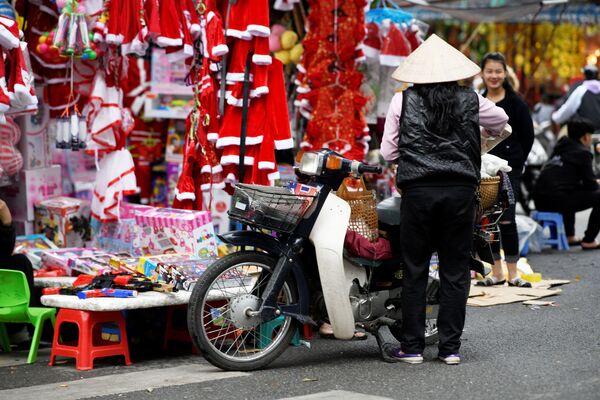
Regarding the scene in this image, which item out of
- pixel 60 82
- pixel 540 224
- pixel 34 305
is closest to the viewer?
pixel 34 305

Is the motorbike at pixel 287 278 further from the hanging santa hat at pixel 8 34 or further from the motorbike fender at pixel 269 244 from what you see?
the hanging santa hat at pixel 8 34

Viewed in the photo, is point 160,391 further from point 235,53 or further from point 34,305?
point 235,53

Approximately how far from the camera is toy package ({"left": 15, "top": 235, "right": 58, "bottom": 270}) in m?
7.95

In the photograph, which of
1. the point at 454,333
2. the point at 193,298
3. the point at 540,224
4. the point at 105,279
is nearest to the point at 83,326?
the point at 105,279

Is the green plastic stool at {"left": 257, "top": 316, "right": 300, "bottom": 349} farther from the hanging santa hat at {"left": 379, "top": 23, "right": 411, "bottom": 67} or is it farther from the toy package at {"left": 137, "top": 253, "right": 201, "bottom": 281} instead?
the hanging santa hat at {"left": 379, "top": 23, "right": 411, "bottom": 67}

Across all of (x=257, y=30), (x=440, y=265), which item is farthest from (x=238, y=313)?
(x=257, y=30)

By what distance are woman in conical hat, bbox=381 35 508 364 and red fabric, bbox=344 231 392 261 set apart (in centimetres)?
17

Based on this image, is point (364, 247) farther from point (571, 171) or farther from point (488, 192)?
point (571, 171)

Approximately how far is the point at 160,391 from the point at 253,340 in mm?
1011

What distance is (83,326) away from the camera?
256 inches

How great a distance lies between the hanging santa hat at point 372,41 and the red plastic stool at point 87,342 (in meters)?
4.72

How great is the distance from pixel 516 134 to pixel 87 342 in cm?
455

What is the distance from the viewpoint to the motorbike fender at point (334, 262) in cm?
633

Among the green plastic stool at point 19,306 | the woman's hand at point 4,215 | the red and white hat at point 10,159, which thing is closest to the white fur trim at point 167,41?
the red and white hat at point 10,159
